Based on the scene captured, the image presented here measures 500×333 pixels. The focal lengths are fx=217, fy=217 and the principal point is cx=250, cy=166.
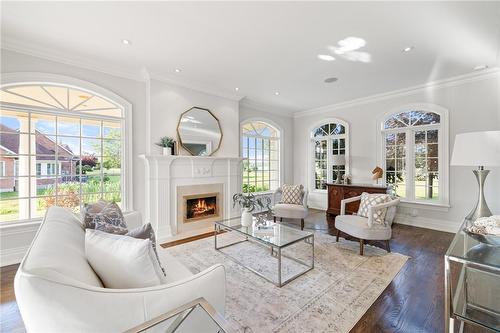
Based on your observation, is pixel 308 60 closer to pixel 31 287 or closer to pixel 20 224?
pixel 31 287

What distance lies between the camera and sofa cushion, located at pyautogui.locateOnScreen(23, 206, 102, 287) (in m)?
0.84

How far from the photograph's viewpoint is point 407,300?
2016 mm

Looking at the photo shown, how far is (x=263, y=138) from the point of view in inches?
235

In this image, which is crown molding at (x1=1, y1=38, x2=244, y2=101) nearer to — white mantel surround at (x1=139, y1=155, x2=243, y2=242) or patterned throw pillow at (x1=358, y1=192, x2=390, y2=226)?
white mantel surround at (x1=139, y1=155, x2=243, y2=242)

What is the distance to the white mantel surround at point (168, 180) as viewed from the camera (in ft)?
12.0

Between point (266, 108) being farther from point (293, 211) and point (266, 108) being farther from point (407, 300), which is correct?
point (407, 300)

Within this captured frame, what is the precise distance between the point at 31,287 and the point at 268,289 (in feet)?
6.17

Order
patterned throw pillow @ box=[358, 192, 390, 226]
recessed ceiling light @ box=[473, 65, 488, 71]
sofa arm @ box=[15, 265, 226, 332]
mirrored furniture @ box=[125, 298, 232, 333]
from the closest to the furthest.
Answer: sofa arm @ box=[15, 265, 226, 332], mirrored furniture @ box=[125, 298, 232, 333], patterned throw pillow @ box=[358, 192, 390, 226], recessed ceiling light @ box=[473, 65, 488, 71]

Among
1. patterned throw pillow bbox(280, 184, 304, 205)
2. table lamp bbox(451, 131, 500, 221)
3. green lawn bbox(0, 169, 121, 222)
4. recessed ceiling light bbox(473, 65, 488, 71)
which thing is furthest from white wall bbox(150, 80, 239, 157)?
recessed ceiling light bbox(473, 65, 488, 71)

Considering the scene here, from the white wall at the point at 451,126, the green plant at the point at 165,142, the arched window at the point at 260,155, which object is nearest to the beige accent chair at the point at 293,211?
the arched window at the point at 260,155

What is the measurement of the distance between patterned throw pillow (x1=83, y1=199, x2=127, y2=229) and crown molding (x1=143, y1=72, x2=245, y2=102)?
2.56 meters

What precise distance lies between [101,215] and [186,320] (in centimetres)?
122

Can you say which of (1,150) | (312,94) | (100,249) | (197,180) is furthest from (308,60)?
(1,150)

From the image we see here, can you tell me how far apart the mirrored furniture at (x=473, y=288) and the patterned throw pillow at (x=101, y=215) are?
7.98 ft
